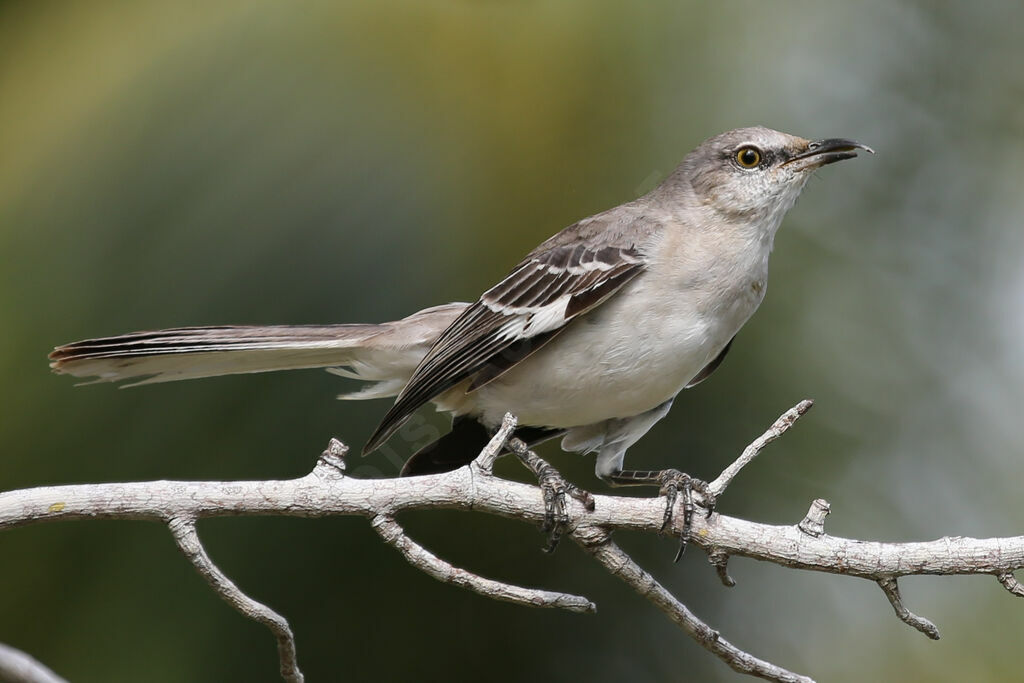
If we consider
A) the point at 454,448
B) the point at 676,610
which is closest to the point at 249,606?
the point at 676,610

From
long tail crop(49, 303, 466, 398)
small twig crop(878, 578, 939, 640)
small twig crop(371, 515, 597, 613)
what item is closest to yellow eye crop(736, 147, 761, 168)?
long tail crop(49, 303, 466, 398)

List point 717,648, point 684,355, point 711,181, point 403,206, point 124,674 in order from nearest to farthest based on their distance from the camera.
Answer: point 717,648, point 684,355, point 711,181, point 124,674, point 403,206

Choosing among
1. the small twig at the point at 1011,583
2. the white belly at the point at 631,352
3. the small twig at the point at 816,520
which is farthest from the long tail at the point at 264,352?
the small twig at the point at 1011,583

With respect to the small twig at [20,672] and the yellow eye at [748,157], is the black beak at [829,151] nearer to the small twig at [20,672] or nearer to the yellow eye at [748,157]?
the yellow eye at [748,157]

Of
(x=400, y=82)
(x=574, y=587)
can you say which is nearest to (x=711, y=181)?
(x=400, y=82)

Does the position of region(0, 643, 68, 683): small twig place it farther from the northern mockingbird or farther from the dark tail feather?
the dark tail feather

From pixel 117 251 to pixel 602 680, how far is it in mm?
3140

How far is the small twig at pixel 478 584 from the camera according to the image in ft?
7.52

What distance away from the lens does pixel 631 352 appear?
334 cm

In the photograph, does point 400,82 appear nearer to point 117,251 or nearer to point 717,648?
point 117,251

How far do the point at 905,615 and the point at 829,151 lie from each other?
1.56 meters

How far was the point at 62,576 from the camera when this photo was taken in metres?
4.12

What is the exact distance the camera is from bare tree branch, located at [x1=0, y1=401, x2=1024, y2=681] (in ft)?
7.88

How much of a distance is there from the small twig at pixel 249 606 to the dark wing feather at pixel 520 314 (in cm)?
122
